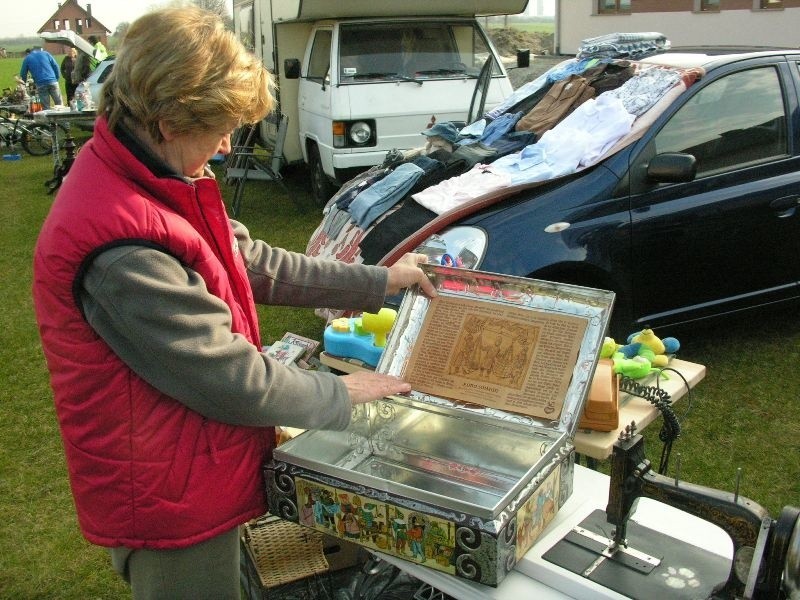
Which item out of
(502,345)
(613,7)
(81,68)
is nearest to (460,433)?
(502,345)

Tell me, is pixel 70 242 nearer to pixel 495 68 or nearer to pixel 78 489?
pixel 78 489

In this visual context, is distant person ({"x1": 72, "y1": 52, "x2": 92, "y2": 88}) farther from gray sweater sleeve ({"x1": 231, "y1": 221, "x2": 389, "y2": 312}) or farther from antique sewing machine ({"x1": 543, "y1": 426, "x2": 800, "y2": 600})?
antique sewing machine ({"x1": 543, "y1": 426, "x2": 800, "y2": 600})

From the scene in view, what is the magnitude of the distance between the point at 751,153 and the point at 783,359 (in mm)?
1165

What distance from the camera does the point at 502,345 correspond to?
2068 mm

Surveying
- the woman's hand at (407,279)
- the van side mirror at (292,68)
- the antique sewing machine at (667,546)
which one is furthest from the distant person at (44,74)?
the antique sewing machine at (667,546)

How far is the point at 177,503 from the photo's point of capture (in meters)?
1.64

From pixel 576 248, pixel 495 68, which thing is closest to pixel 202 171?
pixel 576 248

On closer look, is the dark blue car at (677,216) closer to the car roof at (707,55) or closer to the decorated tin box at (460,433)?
the car roof at (707,55)

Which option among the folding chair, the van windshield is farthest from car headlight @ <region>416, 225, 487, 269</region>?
the folding chair

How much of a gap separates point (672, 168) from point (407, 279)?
235 centimetres

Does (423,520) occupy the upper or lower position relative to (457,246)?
upper

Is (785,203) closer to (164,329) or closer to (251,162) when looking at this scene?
(164,329)

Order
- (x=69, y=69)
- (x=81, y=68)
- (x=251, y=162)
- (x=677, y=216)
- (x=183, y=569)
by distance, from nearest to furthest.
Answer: (x=183, y=569), (x=677, y=216), (x=251, y=162), (x=81, y=68), (x=69, y=69)

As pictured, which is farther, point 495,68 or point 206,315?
point 495,68
